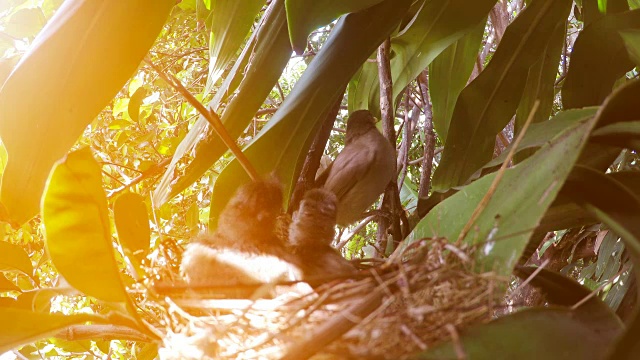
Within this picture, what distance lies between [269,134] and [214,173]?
92 cm

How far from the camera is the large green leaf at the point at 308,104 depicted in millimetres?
1063

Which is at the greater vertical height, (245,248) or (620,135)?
(245,248)

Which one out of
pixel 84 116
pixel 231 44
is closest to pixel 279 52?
pixel 231 44

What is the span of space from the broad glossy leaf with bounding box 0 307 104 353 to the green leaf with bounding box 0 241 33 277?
0.33 metres

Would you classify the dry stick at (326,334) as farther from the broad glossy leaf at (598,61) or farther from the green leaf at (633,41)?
the broad glossy leaf at (598,61)

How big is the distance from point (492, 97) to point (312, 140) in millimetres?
412

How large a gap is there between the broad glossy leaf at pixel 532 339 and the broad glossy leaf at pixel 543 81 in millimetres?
910

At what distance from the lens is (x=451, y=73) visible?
153 cm

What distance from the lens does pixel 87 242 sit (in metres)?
0.72

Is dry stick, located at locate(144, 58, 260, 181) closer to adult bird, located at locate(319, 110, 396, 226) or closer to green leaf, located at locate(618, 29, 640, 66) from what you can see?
green leaf, located at locate(618, 29, 640, 66)

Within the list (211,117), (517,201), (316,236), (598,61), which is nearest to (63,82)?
(211,117)

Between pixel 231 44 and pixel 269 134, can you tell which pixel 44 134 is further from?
pixel 231 44

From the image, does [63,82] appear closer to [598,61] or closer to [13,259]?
[13,259]

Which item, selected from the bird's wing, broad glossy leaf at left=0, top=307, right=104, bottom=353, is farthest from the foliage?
the bird's wing
